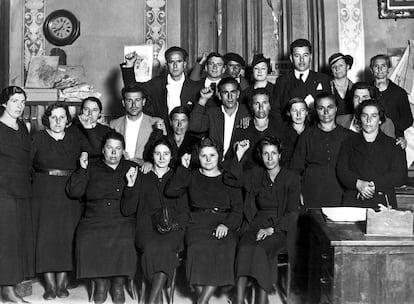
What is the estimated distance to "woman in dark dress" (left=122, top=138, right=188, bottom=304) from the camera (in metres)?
4.34

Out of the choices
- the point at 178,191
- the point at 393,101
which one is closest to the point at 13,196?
the point at 178,191

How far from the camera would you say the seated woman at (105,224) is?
14.6 feet

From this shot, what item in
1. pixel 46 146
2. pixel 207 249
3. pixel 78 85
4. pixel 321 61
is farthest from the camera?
pixel 321 61

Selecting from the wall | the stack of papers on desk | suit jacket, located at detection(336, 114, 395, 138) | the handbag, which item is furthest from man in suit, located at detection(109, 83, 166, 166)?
the wall

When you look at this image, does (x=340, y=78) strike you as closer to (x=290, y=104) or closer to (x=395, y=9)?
(x=290, y=104)

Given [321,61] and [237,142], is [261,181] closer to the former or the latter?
[237,142]

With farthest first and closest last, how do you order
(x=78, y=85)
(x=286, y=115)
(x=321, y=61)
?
(x=321, y=61)
(x=78, y=85)
(x=286, y=115)

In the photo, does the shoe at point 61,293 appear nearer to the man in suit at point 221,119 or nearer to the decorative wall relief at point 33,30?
the man in suit at point 221,119

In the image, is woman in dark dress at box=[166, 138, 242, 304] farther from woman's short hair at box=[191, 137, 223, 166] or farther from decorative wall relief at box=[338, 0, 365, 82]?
decorative wall relief at box=[338, 0, 365, 82]

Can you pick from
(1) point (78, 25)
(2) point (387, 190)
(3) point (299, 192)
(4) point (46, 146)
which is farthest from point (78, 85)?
(2) point (387, 190)

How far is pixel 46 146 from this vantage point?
4633 millimetres

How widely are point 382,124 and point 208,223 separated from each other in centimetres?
154

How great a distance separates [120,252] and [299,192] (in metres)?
1.26

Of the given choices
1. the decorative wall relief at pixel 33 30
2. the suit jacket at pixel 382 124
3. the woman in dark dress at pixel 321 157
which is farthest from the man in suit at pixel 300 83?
the decorative wall relief at pixel 33 30
